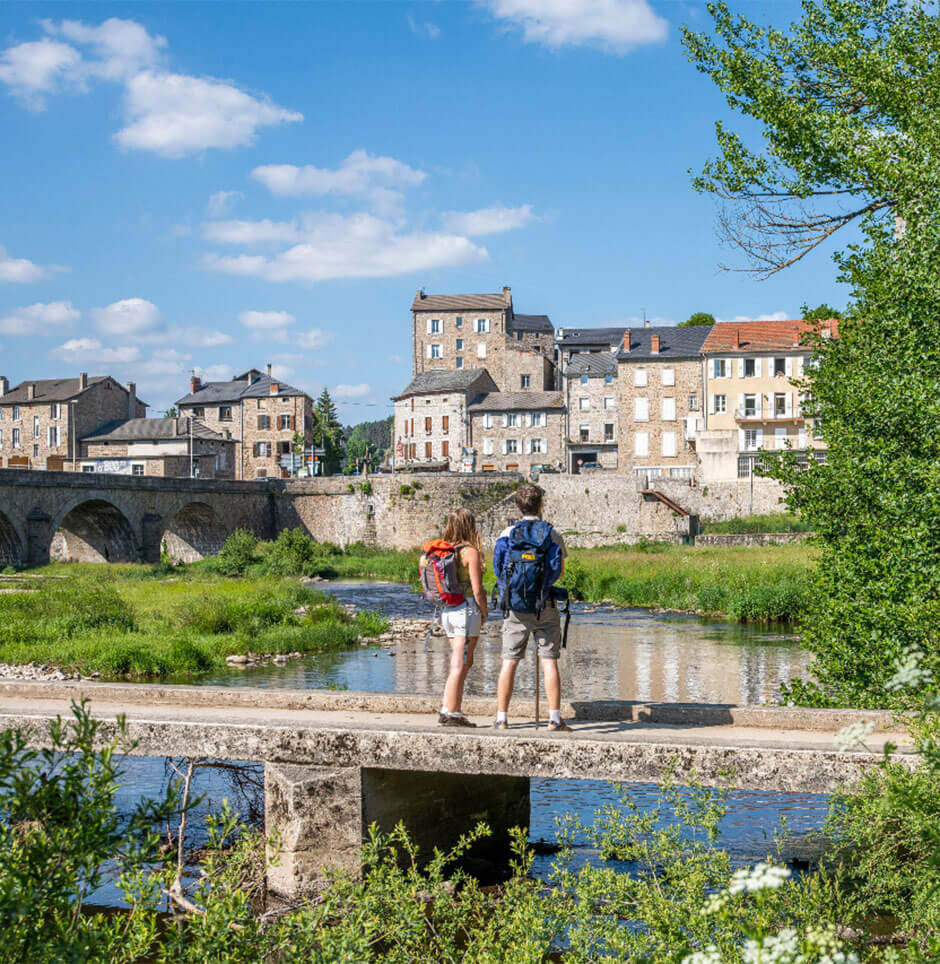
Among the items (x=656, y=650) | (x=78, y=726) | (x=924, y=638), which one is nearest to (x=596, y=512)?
(x=656, y=650)

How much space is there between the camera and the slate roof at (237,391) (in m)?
84.8

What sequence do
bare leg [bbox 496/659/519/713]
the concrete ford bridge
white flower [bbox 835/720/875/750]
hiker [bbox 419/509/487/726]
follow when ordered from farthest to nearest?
hiker [bbox 419/509/487/726]
bare leg [bbox 496/659/519/713]
the concrete ford bridge
white flower [bbox 835/720/875/750]

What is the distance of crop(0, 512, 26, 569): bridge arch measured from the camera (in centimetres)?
4278

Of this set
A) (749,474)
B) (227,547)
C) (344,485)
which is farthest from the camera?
(344,485)

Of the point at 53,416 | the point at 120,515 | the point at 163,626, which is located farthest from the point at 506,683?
the point at 53,416

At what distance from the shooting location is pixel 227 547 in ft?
157

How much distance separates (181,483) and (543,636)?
1882 inches

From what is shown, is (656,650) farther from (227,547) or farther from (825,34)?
(227,547)

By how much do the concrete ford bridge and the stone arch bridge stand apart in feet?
124

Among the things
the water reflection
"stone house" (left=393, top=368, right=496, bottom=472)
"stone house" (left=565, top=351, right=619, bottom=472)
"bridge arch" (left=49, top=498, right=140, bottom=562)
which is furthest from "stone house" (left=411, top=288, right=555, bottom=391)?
the water reflection

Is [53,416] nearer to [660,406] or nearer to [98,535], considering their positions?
[98,535]

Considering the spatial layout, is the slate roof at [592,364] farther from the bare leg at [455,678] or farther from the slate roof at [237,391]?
the bare leg at [455,678]

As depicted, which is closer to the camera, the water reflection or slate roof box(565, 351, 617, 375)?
the water reflection

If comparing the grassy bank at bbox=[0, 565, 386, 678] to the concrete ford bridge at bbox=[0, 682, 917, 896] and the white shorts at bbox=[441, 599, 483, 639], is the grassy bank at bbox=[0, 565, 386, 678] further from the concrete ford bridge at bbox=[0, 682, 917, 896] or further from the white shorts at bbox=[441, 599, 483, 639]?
the white shorts at bbox=[441, 599, 483, 639]
